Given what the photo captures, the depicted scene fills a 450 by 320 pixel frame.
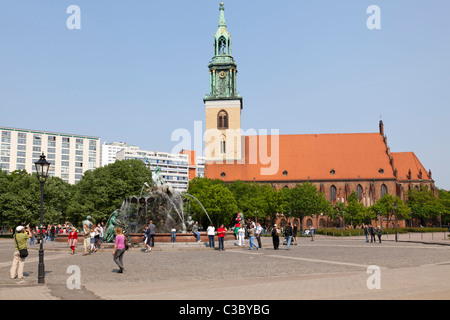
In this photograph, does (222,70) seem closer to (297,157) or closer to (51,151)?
(297,157)

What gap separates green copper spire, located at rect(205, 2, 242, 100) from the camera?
84312mm

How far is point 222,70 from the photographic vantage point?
8488cm

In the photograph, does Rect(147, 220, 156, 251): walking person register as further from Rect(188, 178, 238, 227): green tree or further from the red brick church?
the red brick church

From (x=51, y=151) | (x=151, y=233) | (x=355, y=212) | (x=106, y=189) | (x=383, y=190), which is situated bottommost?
(x=151, y=233)

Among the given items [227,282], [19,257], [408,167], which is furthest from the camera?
[408,167]

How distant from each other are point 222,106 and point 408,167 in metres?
43.3

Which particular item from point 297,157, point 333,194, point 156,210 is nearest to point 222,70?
point 297,157

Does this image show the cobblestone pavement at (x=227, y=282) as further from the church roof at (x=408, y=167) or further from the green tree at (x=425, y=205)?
the church roof at (x=408, y=167)

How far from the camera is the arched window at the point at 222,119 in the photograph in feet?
283

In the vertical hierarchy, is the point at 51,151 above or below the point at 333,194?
above

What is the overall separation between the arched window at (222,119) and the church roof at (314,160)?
23.4 feet

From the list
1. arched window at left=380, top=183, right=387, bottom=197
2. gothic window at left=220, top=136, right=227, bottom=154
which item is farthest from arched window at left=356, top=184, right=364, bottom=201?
gothic window at left=220, top=136, right=227, bottom=154

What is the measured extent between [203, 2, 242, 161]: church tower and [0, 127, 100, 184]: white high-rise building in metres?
72.9
